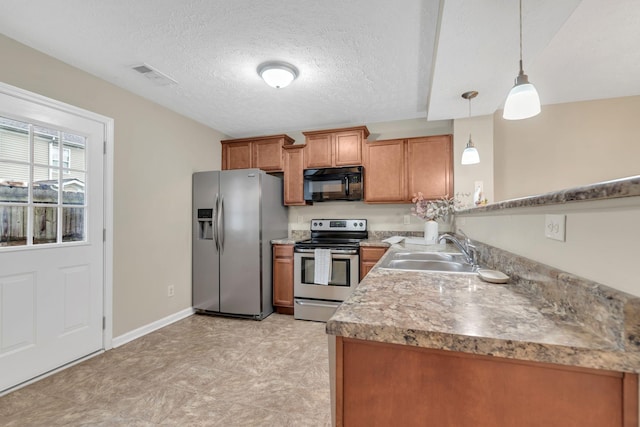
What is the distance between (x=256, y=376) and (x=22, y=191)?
2.12m

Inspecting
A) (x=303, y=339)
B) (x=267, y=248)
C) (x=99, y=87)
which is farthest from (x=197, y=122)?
(x=303, y=339)

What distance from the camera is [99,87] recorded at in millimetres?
2402

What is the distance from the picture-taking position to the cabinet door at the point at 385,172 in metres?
3.34

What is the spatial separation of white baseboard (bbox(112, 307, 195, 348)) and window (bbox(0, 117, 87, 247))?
98cm

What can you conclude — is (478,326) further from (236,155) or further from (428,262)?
(236,155)

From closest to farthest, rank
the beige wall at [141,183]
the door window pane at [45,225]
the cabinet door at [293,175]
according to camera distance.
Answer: the door window pane at [45,225], the beige wall at [141,183], the cabinet door at [293,175]

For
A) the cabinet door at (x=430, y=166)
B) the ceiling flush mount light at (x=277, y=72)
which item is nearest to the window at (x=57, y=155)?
the ceiling flush mount light at (x=277, y=72)

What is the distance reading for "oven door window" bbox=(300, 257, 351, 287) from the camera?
3.10 metres

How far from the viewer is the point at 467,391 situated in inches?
26.0

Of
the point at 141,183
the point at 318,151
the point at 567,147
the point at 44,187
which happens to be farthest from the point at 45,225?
the point at 567,147

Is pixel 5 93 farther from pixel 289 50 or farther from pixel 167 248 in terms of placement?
pixel 289 50

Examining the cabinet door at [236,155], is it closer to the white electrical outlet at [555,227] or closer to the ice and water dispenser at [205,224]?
the ice and water dispenser at [205,224]

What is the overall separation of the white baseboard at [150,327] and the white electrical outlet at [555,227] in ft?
10.5

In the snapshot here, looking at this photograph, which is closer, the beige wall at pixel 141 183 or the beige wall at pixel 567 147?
the beige wall at pixel 141 183
